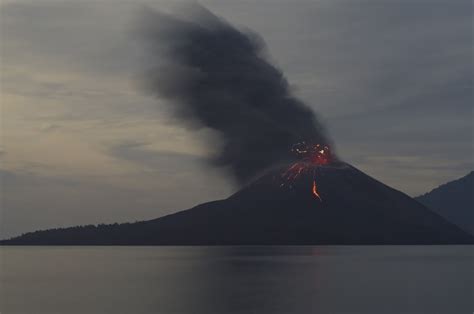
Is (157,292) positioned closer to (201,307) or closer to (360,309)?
(201,307)

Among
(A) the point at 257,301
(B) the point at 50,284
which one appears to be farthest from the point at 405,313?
(B) the point at 50,284

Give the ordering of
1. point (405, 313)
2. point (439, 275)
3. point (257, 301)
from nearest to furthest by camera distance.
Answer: point (405, 313) < point (257, 301) < point (439, 275)

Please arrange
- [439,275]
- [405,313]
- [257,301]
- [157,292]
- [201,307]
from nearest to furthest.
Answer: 1. [405,313]
2. [201,307]
3. [257,301]
4. [157,292]
5. [439,275]

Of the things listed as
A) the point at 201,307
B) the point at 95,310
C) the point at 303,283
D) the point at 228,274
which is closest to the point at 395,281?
the point at 303,283

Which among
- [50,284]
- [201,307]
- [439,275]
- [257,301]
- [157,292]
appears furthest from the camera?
[439,275]

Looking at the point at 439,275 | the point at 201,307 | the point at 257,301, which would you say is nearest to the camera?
the point at 201,307

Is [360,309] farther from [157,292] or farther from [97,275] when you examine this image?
[97,275]

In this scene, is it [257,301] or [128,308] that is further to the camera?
[257,301]

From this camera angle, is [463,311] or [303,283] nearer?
[463,311]
